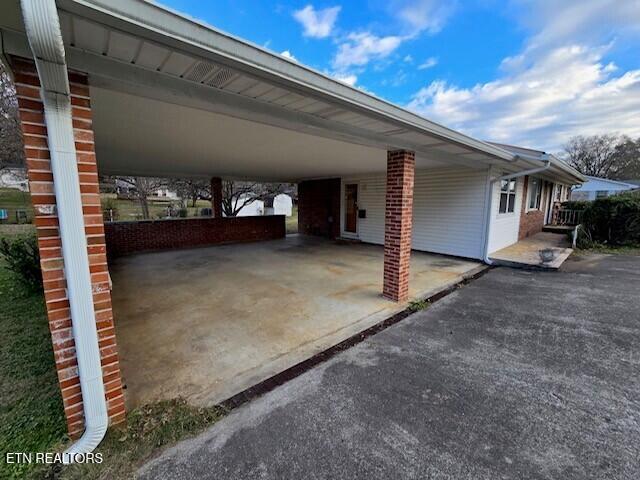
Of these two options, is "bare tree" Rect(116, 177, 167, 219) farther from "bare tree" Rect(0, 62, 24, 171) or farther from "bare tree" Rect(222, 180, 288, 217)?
"bare tree" Rect(0, 62, 24, 171)

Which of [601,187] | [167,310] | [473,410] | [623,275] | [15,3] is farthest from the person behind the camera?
[601,187]

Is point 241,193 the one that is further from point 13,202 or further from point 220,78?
point 13,202

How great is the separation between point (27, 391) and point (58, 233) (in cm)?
169

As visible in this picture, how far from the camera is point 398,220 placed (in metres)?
4.32

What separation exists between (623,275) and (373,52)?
8.72 meters

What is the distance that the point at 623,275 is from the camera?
5.91 m

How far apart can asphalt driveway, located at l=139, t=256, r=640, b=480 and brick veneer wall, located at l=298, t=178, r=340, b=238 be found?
7.75 m

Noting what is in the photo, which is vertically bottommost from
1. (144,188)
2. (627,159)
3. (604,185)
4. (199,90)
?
(144,188)

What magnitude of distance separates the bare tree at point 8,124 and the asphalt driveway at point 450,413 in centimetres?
1299

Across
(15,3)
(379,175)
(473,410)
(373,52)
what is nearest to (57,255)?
(15,3)

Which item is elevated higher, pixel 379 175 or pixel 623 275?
pixel 379 175

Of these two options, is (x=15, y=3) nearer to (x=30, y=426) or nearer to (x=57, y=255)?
(x=57, y=255)

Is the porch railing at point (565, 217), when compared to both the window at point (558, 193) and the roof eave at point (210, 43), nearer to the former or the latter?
the window at point (558, 193)

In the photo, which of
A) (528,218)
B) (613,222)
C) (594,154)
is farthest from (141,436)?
(594,154)
